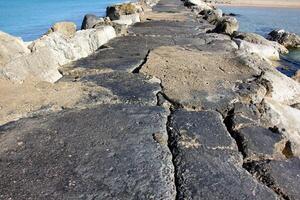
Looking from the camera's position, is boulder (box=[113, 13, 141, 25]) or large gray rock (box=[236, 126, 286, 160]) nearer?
large gray rock (box=[236, 126, 286, 160])

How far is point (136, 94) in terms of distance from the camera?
506cm

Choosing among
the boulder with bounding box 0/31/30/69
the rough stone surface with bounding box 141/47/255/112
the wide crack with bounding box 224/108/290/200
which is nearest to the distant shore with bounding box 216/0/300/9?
the rough stone surface with bounding box 141/47/255/112

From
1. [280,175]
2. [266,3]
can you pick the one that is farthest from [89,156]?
[266,3]

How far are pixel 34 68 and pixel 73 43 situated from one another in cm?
162

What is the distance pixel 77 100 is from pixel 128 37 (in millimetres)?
4532

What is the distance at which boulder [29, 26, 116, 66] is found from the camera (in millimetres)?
6484

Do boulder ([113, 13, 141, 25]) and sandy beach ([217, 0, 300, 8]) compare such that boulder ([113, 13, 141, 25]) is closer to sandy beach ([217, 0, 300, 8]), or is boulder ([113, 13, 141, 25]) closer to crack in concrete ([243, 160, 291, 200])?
crack in concrete ([243, 160, 291, 200])

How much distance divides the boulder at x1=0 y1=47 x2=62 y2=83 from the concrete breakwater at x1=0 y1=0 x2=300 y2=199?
7 cm

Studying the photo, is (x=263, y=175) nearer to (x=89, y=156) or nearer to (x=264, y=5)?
(x=89, y=156)

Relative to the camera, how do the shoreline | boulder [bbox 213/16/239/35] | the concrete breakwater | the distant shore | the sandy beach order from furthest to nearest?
the sandy beach < the distant shore < the shoreline < boulder [bbox 213/16/239/35] < the concrete breakwater

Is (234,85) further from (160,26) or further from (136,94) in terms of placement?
(160,26)

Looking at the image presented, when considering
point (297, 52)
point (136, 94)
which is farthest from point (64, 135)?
point (297, 52)

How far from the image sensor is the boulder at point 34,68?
5.33 m

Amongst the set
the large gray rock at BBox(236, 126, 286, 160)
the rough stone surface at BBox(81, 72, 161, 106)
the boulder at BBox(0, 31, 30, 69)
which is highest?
the boulder at BBox(0, 31, 30, 69)
